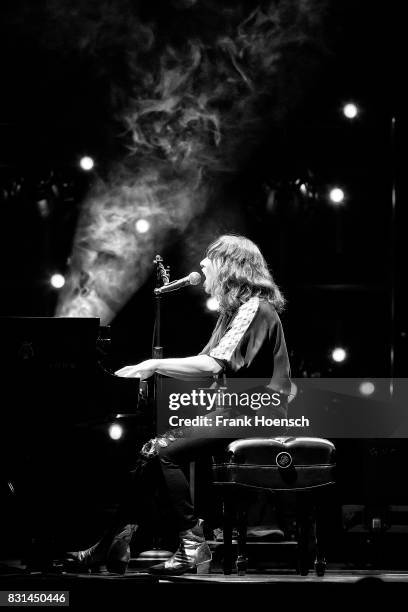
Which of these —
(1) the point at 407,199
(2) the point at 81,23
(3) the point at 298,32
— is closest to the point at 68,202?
(2) the point at 81,23

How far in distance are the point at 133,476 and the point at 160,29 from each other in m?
3.95

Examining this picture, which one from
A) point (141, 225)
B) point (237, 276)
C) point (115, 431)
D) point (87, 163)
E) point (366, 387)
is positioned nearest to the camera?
point (237, 276)

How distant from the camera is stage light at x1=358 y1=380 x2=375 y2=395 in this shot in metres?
6.45

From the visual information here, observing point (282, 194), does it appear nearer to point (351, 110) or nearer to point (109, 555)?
point (351, 110)

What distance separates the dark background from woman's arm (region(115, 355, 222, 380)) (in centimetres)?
245

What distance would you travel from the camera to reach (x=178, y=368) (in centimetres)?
413

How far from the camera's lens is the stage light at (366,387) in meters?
6.45

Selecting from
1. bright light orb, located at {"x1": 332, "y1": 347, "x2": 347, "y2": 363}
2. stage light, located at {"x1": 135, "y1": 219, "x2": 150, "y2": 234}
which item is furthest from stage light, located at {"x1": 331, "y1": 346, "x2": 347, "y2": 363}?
stage light, located at {"x1": 135, "y1": 219, "x2": 150, "y2": 234}

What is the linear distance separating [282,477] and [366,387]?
2.51 metres

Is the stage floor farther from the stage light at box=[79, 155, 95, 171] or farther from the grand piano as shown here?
the stage light at box=[79, 155, 95, 171]

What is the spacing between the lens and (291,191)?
264 inches

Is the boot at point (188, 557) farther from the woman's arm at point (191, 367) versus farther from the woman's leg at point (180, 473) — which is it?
the woman's arm at point (191, 367)

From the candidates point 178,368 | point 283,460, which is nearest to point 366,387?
point 283,460

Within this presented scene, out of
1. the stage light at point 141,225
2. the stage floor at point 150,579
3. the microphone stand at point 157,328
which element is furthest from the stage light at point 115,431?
the stage floor at point 150,579
